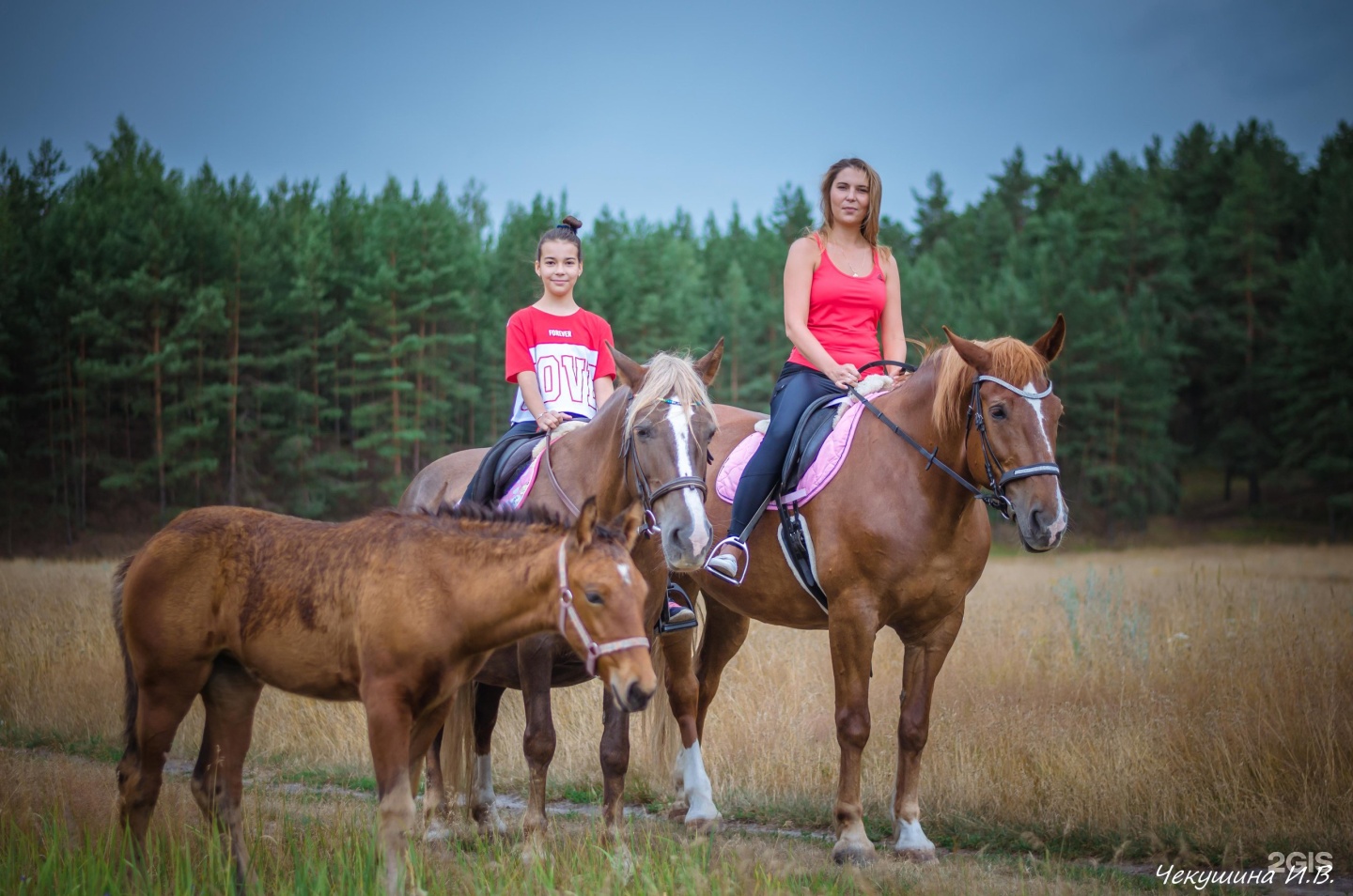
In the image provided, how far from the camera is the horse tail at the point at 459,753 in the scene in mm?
6160

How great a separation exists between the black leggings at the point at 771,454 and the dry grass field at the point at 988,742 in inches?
79.8

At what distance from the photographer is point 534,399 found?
6352 millimetres

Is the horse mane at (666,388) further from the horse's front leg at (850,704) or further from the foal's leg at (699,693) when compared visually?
the foal's leg at (699,693)

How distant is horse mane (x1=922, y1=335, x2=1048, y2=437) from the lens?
5.15m

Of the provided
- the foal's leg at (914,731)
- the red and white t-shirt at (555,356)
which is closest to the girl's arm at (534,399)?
the red and white t-shirt at (555,356)

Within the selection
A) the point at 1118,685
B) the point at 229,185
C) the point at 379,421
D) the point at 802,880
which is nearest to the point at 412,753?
the point at 802,880

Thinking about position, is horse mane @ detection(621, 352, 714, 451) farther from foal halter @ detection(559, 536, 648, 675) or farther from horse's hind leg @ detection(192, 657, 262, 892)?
horse's hind leg @ detection(192, 657, 262, 892)

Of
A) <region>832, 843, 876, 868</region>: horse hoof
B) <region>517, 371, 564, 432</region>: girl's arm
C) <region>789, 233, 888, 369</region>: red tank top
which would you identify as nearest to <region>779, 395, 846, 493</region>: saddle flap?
<region>789, 233, 888, 369</region>: red tank top

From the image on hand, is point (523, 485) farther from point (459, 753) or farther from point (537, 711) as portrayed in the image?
point (459, 753)

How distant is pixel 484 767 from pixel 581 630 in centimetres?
315

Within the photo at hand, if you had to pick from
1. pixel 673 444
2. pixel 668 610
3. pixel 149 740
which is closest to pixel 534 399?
pixel 668 610

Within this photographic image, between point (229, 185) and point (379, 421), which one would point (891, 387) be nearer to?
point (379, 421)

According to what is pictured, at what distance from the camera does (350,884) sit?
158 inches

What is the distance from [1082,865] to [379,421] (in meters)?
37.2
